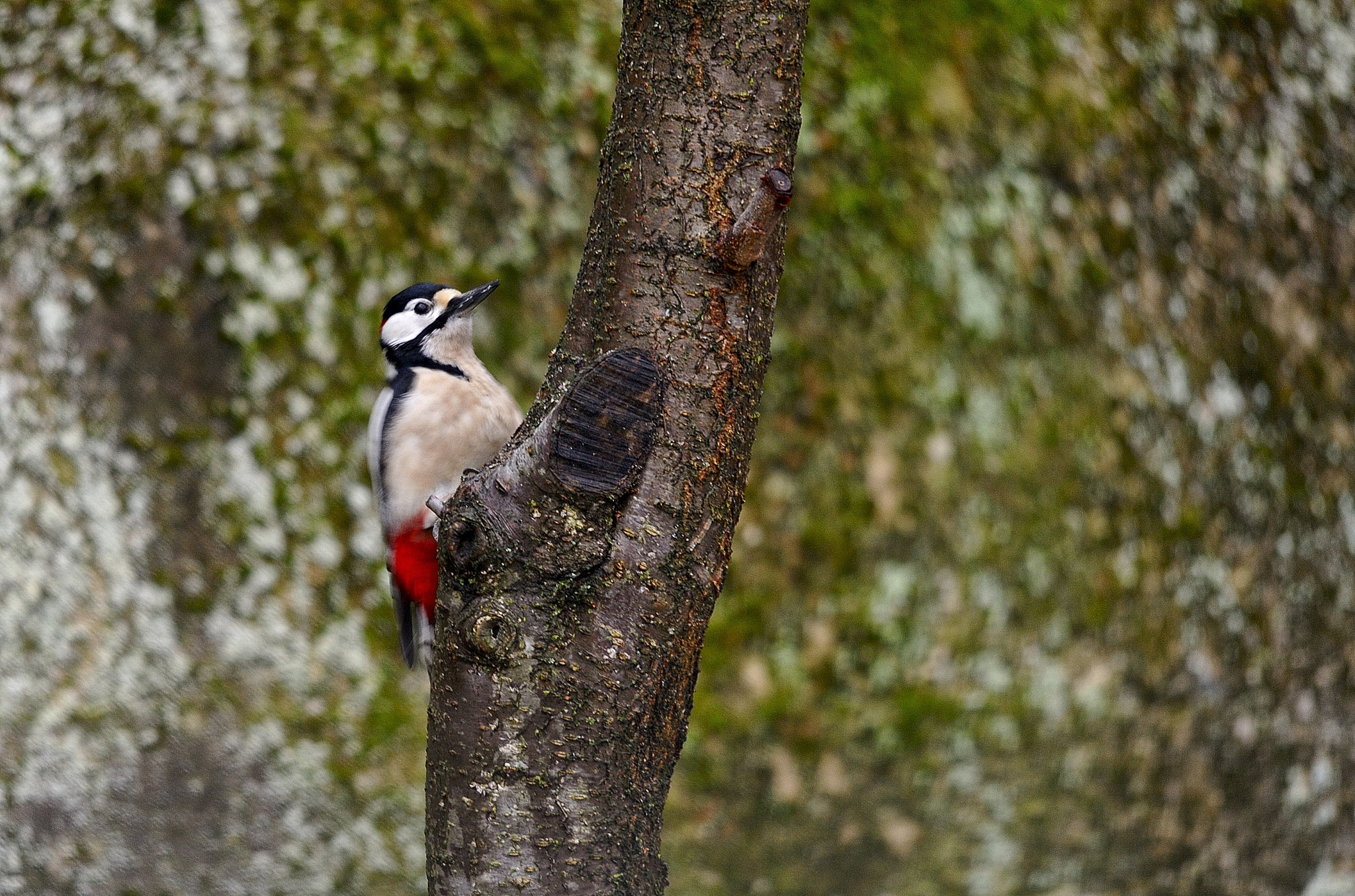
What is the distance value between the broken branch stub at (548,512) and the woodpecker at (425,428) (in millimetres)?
1000

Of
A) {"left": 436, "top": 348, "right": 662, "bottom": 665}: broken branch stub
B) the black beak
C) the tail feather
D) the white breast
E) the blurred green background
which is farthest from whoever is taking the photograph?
the blurred green background

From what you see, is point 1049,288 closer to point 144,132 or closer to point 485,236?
point 485,236

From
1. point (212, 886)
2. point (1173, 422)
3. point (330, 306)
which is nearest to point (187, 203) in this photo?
point (330, 306)

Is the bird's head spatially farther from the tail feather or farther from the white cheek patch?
the tail feather

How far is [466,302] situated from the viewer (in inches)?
97.9

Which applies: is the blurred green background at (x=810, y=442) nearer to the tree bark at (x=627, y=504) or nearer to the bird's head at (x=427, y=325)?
the bird's head at (x=427, y=325)

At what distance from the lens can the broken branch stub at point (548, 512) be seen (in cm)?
133

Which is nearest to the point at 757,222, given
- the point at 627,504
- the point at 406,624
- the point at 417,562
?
the point at 627,504

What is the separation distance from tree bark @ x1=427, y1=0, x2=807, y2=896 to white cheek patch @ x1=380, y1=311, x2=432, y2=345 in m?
1.17

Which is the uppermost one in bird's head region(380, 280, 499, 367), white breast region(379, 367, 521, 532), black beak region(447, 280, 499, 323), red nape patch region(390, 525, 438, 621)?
bird's head region(380, 280, 499, 367)

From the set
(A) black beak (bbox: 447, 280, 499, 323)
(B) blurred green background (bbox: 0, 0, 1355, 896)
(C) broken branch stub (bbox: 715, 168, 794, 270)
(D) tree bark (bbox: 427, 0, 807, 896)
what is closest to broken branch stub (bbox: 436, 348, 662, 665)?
(D) tree bark (bbox: 427, 0, 807, 896)

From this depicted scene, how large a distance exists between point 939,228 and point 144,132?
2128 millimetres

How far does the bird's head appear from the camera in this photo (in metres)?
2.54

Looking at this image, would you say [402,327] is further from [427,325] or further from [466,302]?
[466,302]
